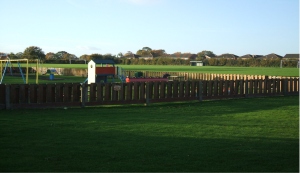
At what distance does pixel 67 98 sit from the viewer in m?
15.9

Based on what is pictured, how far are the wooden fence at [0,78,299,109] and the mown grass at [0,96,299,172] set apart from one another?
73cm

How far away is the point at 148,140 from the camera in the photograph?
9.50m

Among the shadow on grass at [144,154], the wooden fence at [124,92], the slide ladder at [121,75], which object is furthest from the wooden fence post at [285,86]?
the slide ladder at [121,75]

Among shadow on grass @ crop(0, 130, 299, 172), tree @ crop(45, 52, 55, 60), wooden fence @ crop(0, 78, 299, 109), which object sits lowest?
shadow on grass @ crop(0, 130, 299, 172)

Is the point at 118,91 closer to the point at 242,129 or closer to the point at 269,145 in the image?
the point at 242,129

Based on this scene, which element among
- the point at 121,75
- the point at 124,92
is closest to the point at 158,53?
the point at 121,75

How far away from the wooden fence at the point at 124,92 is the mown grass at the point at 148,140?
731 millimetres

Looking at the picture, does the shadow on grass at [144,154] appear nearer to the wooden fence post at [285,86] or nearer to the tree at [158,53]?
the wooden fence post at [285,86]

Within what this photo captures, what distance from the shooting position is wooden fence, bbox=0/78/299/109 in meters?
15.1

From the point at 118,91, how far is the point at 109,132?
6.63m

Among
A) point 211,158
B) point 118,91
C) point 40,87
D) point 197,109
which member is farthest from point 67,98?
point 211,158

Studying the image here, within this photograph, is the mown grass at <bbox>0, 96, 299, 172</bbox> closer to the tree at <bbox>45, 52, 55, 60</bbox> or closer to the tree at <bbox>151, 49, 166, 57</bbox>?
the tree at <bbox>45, 52, 55, 60</bbox>

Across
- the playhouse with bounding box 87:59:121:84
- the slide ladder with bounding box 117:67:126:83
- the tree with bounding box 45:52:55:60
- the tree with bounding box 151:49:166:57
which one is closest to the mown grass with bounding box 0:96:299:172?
the playhouse with bounding box 87:59:121:84

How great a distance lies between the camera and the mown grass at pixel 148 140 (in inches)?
289
